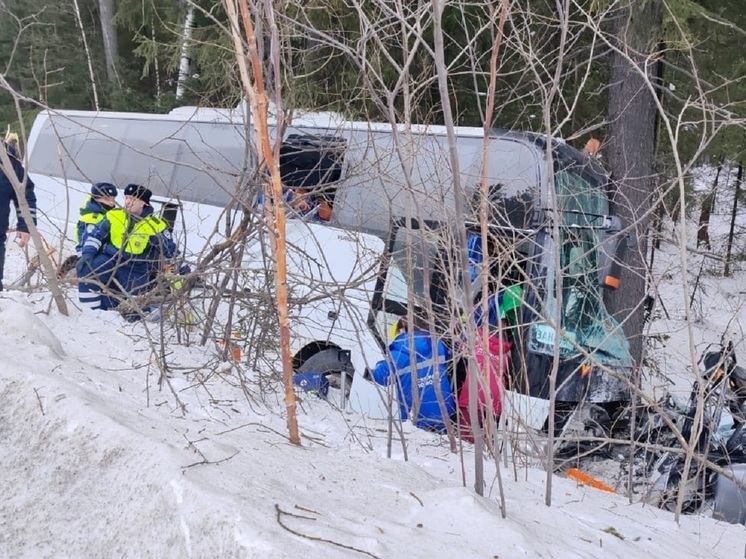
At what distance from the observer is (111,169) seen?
970 cm

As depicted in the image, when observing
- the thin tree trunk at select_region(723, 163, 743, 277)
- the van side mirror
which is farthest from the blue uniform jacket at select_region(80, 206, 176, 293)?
the thin tree trunk at select_region(723, 163, 743, 277)

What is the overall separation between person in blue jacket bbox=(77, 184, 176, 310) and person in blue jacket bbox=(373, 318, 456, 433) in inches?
75.2

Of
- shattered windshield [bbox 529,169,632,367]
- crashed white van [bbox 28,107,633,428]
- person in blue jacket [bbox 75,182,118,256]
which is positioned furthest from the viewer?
person in blue jacket [bbox 75,182,118,256]

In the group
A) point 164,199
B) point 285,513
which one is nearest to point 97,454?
point 285,513

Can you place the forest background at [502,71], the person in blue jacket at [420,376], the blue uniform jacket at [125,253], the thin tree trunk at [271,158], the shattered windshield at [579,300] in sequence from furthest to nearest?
the blue uniform jacket at [125,253]
the shattered windshield at [579,300]
the person in blue jacket at [420,376]
the forest background at [502,71]
the thin tree trunk at [271,158]

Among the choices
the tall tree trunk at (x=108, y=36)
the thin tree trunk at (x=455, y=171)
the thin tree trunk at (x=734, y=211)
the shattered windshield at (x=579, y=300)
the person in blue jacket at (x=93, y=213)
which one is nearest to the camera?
the thin tree trunk at (x=455, y=171)

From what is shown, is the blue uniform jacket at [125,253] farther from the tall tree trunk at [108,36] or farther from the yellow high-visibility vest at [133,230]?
the tall tree trunk at [108,36]

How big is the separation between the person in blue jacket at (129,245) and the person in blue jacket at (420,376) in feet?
6.26

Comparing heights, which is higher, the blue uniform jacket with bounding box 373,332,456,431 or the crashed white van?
the crashed white van

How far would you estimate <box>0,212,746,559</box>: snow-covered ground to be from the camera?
6.93 ft

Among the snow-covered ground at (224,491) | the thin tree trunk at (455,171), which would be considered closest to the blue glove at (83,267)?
the snow-covered ground at (224,491)

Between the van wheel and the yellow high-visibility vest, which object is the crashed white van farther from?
the yellow high-visibility vest

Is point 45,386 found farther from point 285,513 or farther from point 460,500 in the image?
point 460,500

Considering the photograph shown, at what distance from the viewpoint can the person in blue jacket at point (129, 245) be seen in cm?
555
